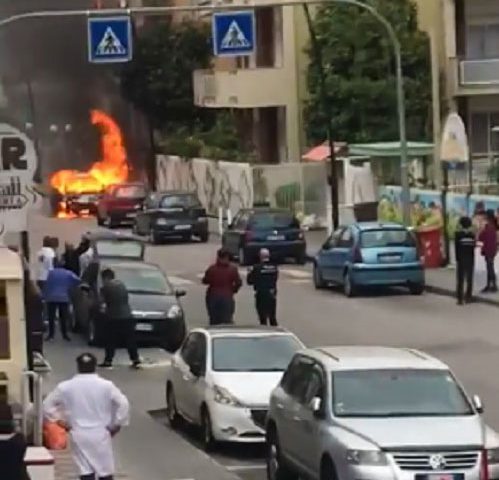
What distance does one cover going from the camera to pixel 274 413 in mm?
18562

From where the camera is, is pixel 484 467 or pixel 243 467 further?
pixel 243 467

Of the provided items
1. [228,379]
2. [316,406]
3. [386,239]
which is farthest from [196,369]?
[386,239]

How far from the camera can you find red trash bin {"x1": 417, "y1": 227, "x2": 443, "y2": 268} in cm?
4444

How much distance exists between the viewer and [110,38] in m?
40.8

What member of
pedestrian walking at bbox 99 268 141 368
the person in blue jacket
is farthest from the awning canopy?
pedestrian walking at bbox 99 268 141 368

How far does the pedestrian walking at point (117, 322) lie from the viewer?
28562 millimetres

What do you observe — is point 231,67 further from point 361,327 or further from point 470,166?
point 361,327

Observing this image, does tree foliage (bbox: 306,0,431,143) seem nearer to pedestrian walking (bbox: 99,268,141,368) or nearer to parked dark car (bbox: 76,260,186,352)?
parked dark car (bbox: 76,260,186,352)

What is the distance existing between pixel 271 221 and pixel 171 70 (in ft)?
101

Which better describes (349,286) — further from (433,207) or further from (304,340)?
(433,207)

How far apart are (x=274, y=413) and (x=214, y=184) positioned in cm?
5097

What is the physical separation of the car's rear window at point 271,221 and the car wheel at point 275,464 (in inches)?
1208

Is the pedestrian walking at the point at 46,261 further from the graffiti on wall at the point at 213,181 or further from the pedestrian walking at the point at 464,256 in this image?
the graffiti on wall at the point at 213,181

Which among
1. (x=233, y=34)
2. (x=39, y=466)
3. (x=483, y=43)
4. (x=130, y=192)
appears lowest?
(x=39, y=466)
